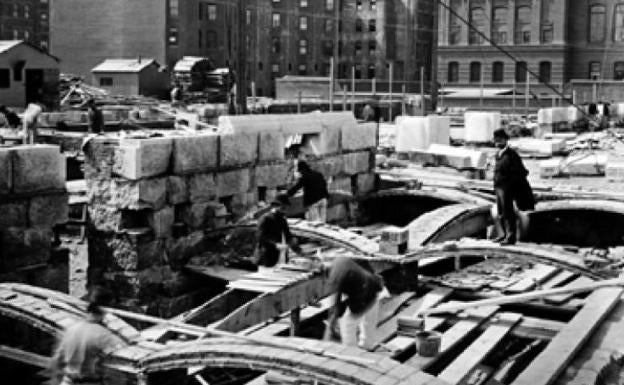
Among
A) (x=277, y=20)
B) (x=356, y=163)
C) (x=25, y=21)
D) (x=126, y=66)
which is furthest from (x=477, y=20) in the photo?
(x=356, y=163)

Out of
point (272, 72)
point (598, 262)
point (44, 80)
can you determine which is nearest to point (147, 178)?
point (598, 262)

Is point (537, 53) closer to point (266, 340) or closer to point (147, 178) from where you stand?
point (147, 178)

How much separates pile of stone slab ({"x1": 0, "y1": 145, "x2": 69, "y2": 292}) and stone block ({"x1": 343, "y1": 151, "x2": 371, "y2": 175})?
24.5ft

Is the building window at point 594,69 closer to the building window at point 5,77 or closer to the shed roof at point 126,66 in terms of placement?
the shed roof at point 126,66

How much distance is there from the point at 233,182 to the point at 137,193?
2.21m

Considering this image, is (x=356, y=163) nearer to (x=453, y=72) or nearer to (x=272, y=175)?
(x=272, y=175)

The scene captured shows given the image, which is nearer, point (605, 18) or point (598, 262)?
point (598, 262)

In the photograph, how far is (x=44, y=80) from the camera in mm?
44094

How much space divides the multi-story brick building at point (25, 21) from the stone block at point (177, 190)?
77.3 m

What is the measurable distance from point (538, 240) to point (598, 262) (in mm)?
5369

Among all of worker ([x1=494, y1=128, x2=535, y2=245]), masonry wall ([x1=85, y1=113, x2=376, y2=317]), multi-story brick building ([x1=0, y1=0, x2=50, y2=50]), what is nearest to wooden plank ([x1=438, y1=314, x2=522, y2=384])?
worker ([x1=494, y1=128, x2=535, y2=245])

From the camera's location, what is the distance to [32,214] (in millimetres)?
12297

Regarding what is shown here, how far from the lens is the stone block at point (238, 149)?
14875 mm

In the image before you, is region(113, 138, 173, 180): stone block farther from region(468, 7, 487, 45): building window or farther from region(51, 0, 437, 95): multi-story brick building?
region(468, 7, 487, 45): building window
